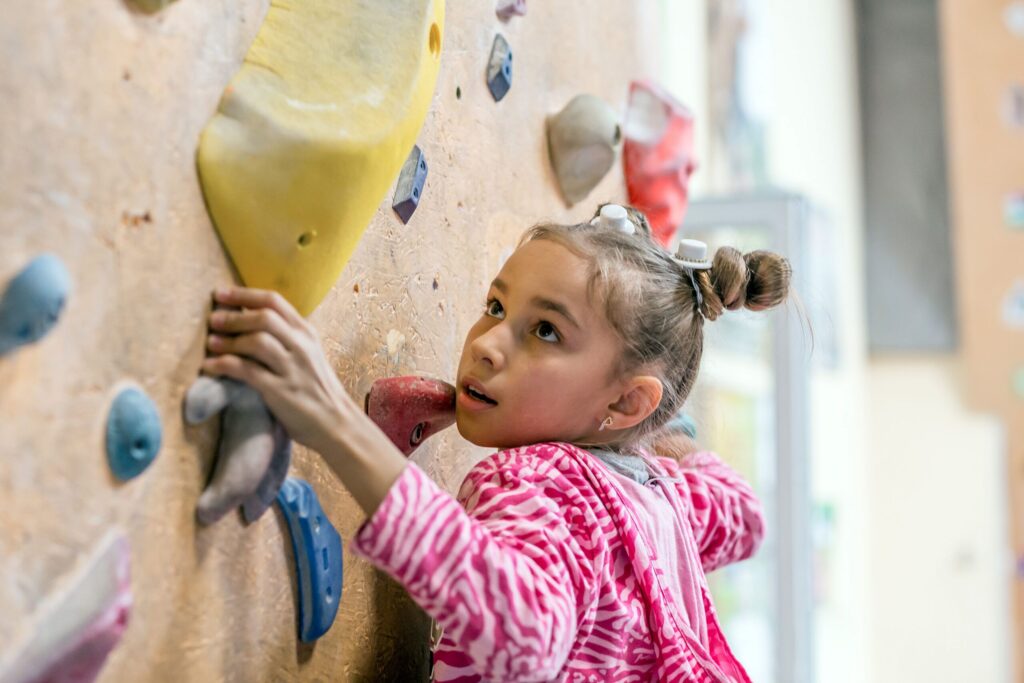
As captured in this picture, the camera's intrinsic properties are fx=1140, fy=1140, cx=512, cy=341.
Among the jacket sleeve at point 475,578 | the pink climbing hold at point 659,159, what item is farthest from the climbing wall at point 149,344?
the pink climbing hold at point 659,159

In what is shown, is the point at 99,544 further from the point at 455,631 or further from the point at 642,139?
the point at 642,139

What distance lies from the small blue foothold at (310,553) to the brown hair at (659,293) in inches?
10.0

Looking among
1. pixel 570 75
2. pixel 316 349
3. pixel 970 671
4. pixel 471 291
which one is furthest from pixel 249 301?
pixel 970 671

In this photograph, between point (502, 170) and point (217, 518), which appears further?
point (502, 170)

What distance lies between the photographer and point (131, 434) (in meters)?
0.60

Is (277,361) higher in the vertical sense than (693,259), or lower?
lower

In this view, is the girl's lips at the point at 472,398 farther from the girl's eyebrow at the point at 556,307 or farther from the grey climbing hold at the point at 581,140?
the grey climbing hold at the point at 581,140

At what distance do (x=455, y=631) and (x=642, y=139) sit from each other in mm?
832

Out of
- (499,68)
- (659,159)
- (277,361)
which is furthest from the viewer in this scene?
(659,159)

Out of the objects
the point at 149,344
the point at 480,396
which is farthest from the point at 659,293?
the point at 149,344

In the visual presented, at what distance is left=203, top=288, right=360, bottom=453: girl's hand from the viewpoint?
658 mm

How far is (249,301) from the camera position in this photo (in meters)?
0.67

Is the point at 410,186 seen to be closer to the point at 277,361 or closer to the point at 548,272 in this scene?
the point at 548,272

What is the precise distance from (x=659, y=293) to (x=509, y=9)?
35 centimetres
